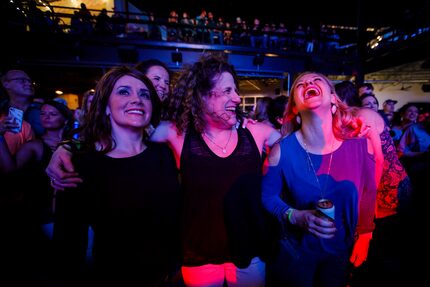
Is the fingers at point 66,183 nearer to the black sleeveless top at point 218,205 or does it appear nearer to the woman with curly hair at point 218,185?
the woman with curly hair at point 218,185

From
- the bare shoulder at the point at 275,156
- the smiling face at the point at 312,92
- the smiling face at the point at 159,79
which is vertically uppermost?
the smiling face at the point at 159,79

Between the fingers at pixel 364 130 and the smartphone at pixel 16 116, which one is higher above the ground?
the smartphone at pixel 16 116

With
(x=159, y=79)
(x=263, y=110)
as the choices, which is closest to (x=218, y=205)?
(x=159, y=79)

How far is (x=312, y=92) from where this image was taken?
159cm

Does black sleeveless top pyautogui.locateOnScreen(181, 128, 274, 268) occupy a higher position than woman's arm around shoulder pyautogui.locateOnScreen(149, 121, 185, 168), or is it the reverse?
woman's arm around shoulder pyautogui.locateOnScreen(149, 121, 185, 168)

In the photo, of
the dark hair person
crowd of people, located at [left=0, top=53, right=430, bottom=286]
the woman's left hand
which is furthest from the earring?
the dark hair person

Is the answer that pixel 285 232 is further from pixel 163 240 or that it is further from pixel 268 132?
pixel 163 240

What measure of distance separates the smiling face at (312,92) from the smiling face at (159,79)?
1544 mm

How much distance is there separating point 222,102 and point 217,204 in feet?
2.39

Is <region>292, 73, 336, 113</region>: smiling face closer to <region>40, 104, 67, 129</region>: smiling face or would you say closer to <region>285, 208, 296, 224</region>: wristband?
<region>285, 208, 296, 224</region>: wristband

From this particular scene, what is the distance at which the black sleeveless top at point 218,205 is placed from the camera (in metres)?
1.44

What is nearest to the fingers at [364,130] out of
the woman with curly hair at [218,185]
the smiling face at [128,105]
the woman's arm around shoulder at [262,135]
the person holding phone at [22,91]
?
the woman's arm around shoulder at [262,135]

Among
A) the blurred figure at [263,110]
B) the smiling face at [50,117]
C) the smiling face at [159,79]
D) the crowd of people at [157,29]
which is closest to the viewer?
the smiling face at [159,79]

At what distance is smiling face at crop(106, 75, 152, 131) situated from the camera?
1.41 metres
